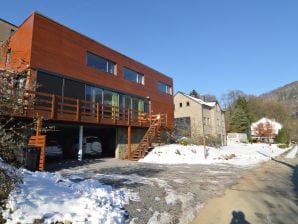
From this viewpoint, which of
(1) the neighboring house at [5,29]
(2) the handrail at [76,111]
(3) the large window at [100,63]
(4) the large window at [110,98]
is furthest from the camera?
(1) the neighboring house at [5,29]

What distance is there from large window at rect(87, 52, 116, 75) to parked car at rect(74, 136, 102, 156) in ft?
18.3

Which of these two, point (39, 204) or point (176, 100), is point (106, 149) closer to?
point (39, 204)

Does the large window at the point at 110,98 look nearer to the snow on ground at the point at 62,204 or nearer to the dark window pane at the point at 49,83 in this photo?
the dark window pane at the point at 49,83

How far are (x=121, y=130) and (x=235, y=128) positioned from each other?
47123mm

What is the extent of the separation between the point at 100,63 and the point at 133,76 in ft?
14.3

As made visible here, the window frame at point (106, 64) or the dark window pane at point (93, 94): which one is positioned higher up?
the window frame at point (106, 64)

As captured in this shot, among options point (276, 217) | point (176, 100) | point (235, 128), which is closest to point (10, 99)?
point (276, 217)

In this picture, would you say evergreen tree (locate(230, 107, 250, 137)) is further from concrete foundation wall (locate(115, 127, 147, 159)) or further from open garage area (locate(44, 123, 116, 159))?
open garage area (locate(44, 123, 116, 159))

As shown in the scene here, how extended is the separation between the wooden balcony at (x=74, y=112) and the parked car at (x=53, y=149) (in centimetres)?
355

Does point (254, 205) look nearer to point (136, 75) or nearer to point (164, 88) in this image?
point (136, 75)

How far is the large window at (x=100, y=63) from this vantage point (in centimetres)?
1847

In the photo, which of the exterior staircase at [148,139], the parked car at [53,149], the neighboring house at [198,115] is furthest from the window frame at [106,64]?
the neighboring house at [198,115]

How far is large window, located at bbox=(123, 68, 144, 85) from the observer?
22.0 metres

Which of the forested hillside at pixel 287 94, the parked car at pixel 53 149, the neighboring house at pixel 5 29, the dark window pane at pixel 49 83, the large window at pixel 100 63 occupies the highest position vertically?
the forested hillside at pixel 287 94
